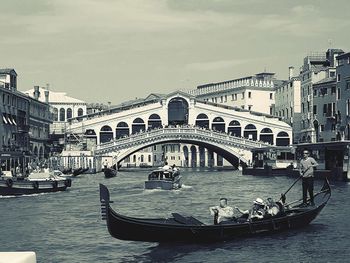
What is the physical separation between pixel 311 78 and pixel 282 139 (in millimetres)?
8379

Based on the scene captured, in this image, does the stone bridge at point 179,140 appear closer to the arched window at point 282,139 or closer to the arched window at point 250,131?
the arched window at point 282,139

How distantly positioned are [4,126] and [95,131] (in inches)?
791

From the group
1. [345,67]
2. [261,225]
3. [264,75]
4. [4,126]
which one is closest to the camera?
[261,225]

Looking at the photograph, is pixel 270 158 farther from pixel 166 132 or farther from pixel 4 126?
pixel 4 126

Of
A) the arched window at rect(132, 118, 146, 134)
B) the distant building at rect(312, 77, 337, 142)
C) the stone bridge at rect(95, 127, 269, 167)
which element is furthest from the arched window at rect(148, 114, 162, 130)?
the distant building at rect(312, 77, 337, 142)

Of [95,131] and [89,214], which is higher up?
[95,131]

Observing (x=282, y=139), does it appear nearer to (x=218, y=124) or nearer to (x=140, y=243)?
(x=218, y=124)

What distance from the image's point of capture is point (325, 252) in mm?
12719

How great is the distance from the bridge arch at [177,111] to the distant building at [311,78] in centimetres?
1154

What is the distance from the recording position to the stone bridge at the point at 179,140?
5731cm

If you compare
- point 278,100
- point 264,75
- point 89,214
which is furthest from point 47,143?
point 89,214

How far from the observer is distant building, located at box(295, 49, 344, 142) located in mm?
58625

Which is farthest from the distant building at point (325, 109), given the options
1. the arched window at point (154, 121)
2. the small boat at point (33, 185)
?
the small boat at point (33, 185)

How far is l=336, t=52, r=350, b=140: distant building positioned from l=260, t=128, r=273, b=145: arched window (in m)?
13.0
